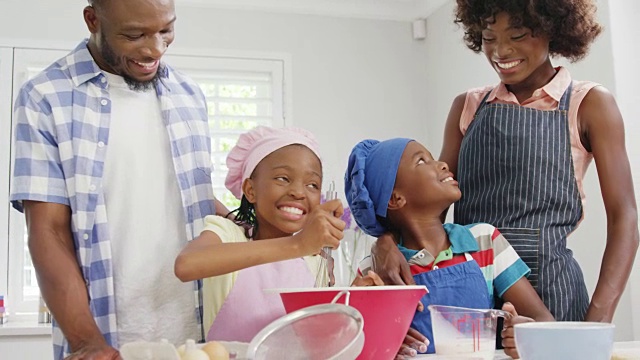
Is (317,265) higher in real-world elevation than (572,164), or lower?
lower

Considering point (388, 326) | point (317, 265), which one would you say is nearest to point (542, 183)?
point (317, 265)

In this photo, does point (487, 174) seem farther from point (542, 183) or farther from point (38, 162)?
point (38, 162)

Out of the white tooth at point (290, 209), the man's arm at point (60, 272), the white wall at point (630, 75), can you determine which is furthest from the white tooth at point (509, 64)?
the white wall at point (630, 75)

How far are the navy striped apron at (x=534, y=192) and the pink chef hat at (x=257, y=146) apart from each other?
0.36m

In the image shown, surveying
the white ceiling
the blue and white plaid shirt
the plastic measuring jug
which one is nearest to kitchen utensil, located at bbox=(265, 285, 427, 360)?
the plastic measuring jug

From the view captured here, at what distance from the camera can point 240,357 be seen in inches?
35.1

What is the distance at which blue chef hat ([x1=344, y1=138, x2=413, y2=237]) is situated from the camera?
142 cm

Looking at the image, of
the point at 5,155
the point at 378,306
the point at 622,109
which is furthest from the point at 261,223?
the point at 5,155

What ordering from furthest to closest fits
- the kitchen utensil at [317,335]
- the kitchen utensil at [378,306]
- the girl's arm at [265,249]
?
the girl's arm at [265,249] < the kitchen utensil at [378,306] < the kitchen utensil at [317,335]

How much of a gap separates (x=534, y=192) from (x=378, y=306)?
603mm

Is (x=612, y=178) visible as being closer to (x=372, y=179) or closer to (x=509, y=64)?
(x=509, y=64)

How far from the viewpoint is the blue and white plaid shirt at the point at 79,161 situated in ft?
4.45

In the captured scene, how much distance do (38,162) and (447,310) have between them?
80 centimetres

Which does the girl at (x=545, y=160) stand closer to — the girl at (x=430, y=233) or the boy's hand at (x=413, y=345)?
the girl at (x=430, y=233)
